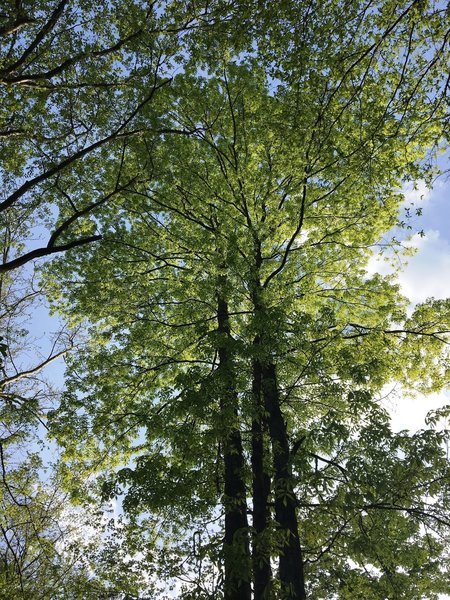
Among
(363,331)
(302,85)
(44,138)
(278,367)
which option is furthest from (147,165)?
(363,331)

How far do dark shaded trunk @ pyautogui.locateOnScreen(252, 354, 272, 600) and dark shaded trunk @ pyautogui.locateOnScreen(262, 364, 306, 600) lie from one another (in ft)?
0.76

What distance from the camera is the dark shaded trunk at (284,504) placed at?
6.23m

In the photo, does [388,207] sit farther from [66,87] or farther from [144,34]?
[66,87]

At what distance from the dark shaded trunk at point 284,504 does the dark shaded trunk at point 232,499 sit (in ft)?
2.03

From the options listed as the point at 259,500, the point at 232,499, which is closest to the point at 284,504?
the point at 232,499

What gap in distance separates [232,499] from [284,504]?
4.28ft

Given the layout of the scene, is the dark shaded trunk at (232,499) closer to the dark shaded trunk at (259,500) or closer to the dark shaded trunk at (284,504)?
the dark shaded trunk at (259,500)

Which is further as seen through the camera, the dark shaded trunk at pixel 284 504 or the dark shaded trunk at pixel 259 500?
the dark shaded trunk at pixel 284 504

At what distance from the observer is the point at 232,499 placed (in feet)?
22.9

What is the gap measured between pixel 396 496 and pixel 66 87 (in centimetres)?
963

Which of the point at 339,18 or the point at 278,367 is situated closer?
the point at 339,18

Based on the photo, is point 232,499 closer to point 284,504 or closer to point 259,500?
point 259,500

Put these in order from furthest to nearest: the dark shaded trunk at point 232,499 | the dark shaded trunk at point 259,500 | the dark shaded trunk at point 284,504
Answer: the dark shaded trunk at point 284,504, the dark shaded trunk at point 259,500, the dark shaded trunk at point 232,499

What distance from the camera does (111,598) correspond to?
1124 centimetres
